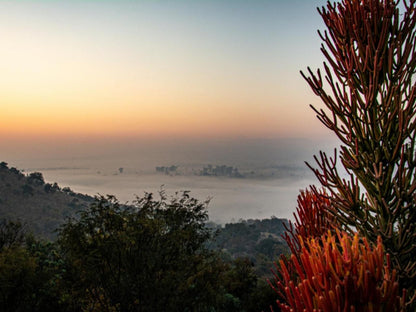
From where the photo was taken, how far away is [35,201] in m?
57.5

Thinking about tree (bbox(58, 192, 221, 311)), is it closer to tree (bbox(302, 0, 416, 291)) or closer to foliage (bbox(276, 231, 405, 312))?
tree (bbox(302, 0, 416, 291))


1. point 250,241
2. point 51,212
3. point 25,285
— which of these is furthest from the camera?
point 250,241

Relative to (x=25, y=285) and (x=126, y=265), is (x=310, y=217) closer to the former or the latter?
(x=126, y=265)

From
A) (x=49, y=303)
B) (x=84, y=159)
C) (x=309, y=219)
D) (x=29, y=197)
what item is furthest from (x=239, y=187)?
(x=309, y=219)

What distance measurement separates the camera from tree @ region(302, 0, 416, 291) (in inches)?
88.1

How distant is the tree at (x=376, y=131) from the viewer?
7.34 feet

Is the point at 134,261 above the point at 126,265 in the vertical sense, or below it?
above

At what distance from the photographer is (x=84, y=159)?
603ft

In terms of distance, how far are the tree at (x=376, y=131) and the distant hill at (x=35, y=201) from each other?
48318 millimetres

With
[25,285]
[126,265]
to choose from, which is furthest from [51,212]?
[126,265]

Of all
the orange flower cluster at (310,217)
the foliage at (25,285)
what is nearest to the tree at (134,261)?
the foliage at (25,285)

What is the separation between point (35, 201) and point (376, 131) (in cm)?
6521

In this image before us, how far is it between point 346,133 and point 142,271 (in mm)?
12116

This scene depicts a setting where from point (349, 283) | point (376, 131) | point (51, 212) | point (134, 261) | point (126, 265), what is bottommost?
point (51, 212)
